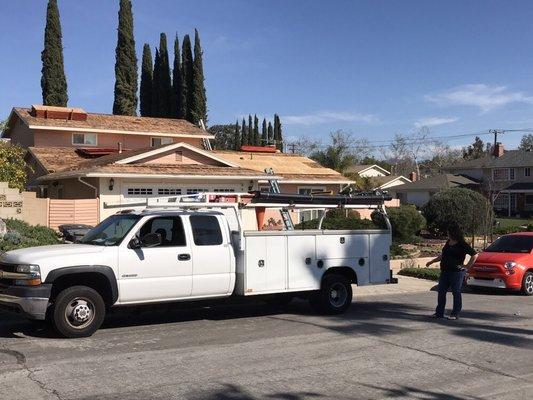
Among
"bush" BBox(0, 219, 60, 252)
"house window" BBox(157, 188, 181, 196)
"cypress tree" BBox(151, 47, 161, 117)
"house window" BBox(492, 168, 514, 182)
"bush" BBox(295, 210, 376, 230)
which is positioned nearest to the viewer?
"bush" BBox(0, 219, 60, 252)

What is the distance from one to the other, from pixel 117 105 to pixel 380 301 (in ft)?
121

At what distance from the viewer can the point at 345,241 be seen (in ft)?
36.4

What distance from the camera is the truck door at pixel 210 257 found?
9586 mm

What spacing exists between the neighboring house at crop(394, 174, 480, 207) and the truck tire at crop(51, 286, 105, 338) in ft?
175

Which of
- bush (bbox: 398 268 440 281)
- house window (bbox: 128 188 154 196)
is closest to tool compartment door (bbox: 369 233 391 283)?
bush (bbox: 398 268 440 281)

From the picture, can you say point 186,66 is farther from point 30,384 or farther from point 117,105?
point 30,384

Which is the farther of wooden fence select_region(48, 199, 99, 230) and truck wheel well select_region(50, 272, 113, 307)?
wooden fence select_region(48, 199, 99, 230)

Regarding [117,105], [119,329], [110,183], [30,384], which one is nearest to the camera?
[30,384]

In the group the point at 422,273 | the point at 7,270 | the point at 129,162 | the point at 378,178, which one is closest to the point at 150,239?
the point at 7,270

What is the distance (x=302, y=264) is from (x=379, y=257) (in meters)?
1.77

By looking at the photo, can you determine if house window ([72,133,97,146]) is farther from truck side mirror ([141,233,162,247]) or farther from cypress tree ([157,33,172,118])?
truck side mirror ([141,233,162,247])

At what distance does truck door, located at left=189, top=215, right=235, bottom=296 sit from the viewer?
31.4 feet

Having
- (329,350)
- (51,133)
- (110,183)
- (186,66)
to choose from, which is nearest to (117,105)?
(186,66)

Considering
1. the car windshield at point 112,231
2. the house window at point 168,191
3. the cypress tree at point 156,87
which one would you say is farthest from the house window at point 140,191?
the cypress tree at point 156,87
